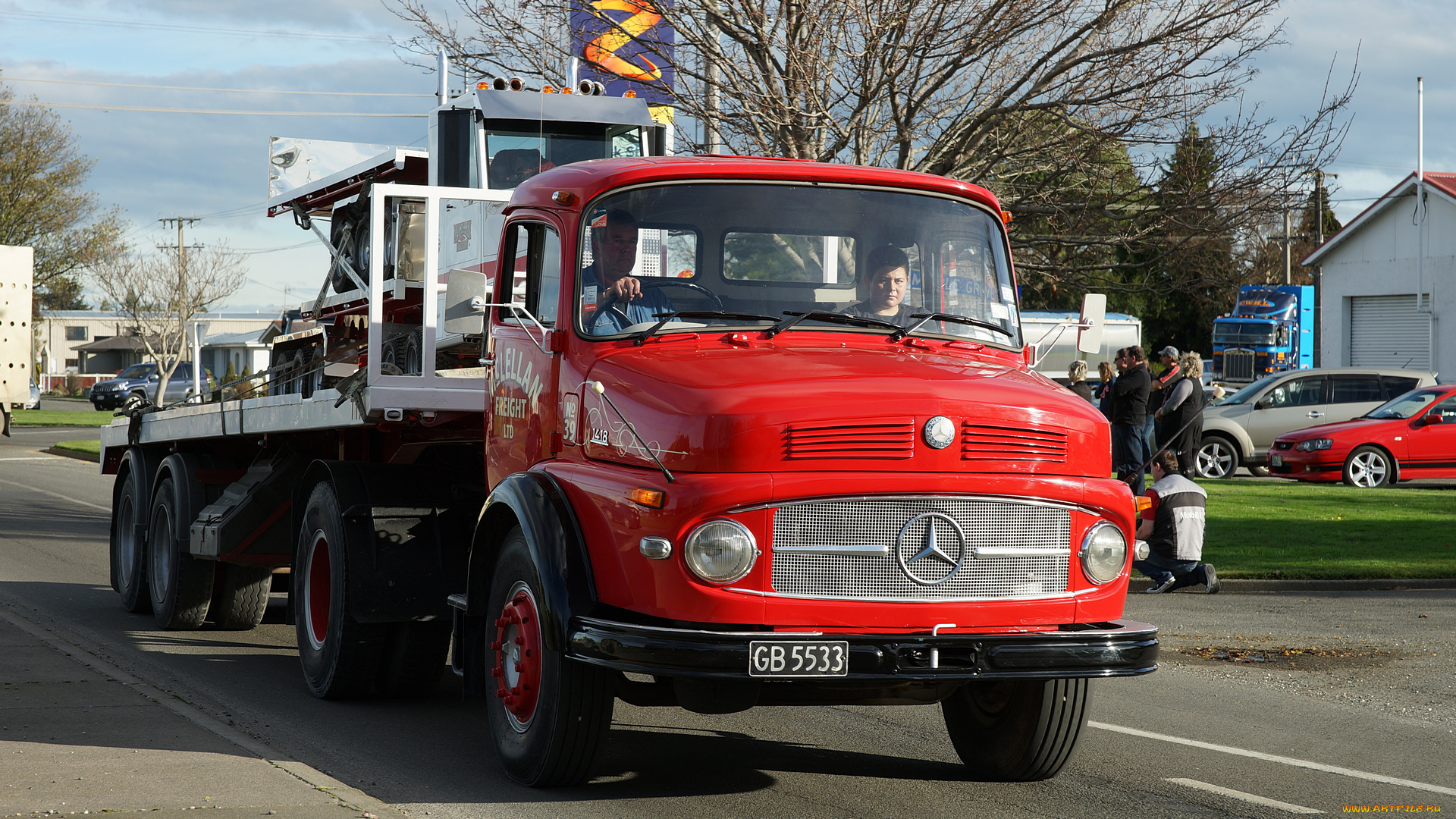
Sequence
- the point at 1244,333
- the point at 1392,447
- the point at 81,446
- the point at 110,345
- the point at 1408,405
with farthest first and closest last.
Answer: the point at 110,345, the point at 1244,333, the point at 81,446, the point at 1408,405, the point at 1392,447

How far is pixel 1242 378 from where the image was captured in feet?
140

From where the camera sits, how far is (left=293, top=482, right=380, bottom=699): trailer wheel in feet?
25.0

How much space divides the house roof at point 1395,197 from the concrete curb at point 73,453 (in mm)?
29659

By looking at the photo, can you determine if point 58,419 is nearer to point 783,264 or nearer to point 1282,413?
point 1282,413

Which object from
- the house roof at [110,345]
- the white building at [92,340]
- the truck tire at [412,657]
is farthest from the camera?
the house roof at [110,345]

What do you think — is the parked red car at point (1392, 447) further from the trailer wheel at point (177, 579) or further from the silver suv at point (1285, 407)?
the trailer wheel at point (177, 579)

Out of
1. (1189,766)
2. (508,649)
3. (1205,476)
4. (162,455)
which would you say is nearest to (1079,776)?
(1189,766)

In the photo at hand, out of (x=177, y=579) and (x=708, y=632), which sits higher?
(x=708, y=632)

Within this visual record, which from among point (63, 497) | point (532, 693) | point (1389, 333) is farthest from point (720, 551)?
point (1389, 333)

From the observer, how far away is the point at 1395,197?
122 feet

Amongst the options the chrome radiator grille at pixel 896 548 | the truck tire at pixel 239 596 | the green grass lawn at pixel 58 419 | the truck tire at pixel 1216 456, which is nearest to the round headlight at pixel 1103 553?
the chrome radiator grille at pixel 896 548

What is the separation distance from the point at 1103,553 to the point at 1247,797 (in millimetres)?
1401

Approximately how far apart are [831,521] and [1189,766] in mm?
2534

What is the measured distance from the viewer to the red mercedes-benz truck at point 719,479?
5133 millimetres
